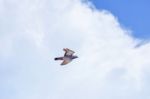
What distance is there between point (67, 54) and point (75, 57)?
13.3 ft

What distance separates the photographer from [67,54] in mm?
184750

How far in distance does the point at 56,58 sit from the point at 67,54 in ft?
23.7

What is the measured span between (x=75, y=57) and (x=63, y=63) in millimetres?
6929

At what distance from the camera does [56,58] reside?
17975 cm

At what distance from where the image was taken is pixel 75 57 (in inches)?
7298

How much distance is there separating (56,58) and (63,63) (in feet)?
30.0

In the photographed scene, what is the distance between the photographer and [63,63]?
18800 centimetres

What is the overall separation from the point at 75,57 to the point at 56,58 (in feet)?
33.9
